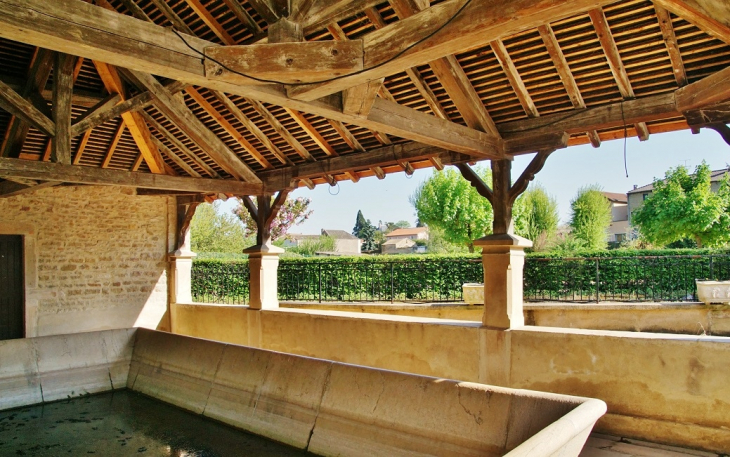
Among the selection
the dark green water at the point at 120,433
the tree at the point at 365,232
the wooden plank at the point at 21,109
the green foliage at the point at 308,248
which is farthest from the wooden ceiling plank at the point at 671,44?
the tree at the point at 365,232

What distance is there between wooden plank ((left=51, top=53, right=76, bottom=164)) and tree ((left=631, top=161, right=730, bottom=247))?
15235 millimetres

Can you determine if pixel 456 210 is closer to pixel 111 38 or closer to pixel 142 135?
pixel 142 135

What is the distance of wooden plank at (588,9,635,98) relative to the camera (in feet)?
12.2

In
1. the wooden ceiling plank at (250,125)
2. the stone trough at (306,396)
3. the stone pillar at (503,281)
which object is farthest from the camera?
the wooden ceiling plank at (250,125)

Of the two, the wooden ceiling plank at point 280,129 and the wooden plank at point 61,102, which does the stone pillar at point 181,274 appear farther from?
the wooden plank at point 61,102

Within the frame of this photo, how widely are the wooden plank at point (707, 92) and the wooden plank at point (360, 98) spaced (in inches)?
75.5

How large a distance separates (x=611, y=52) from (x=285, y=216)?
18.7 m

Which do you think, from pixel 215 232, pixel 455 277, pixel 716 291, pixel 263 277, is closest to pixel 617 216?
pixel 215 232

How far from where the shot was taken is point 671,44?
3693 mm

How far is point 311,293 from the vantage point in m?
10.9

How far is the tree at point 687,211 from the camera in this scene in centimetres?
1423

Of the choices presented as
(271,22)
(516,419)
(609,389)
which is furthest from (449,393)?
(271,22)

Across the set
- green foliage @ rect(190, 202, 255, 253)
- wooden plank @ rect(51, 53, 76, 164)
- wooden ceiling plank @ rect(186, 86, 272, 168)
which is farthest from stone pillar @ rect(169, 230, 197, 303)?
green foliage @ rect(190, 202, 255, 253)

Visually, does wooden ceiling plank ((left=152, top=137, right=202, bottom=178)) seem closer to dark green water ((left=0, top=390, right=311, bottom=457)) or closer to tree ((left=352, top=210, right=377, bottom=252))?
dark green water ((left=0, top=390, right=311, bottom=457))
